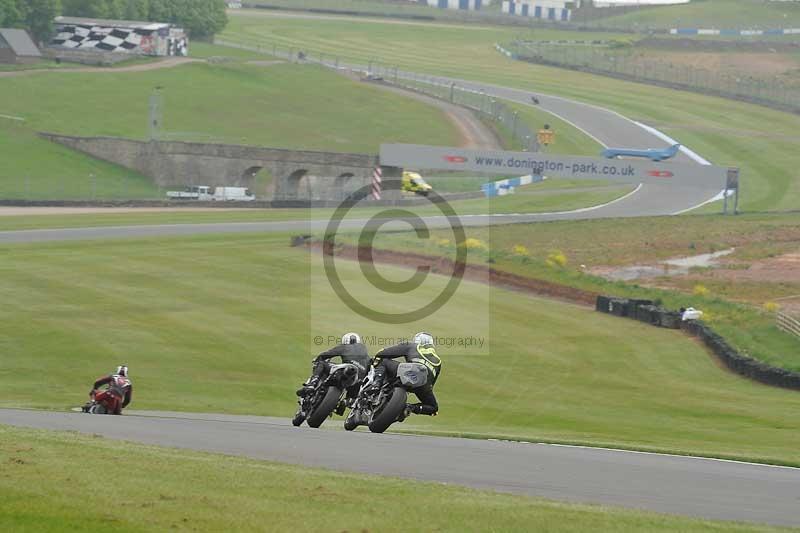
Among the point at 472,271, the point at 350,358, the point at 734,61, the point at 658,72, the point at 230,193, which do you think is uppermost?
the point at 350,358

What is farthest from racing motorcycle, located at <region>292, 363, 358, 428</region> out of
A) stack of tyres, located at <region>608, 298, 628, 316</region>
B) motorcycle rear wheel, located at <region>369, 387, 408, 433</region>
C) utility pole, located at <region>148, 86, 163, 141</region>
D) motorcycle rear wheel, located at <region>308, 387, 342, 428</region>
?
utility pole, located at <region>148, 86, 163, 141</region>

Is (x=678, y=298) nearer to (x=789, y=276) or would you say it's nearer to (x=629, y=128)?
(x=789, y=276)

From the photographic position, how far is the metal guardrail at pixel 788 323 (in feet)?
130

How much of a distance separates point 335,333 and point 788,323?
13.7 metres

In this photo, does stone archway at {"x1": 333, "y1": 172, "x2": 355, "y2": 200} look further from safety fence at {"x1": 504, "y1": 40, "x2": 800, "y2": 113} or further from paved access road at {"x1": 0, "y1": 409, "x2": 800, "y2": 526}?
paved access road at {"x1": 0, "y1": 409, "x2": 800, "y2": 526}

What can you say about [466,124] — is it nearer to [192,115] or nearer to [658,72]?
[192,115]

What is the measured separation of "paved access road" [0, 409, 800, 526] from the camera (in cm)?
1555

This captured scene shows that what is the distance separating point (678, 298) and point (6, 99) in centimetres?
7075

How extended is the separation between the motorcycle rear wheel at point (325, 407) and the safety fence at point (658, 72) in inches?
4528

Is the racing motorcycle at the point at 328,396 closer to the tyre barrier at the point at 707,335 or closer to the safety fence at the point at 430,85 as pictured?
the tyre barrier at the point at 707,335

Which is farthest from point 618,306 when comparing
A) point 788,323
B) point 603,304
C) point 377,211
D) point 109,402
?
point 377,211

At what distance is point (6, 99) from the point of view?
10406cm

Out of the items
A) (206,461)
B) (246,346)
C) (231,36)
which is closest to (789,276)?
(246,346)

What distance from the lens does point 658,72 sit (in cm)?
15400
